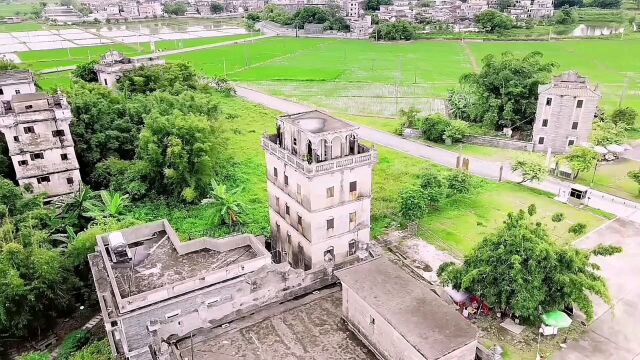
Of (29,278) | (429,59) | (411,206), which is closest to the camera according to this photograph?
(29,278)

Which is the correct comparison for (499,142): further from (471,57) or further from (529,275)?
(471,57)

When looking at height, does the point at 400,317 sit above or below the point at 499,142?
above

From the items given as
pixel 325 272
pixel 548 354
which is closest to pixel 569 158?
pixel 548 354

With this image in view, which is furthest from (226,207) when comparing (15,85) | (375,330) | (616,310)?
(15,85)

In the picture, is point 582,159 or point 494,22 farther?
point 494,22

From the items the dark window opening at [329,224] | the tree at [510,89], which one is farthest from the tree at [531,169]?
the dark window opening at [329,224]

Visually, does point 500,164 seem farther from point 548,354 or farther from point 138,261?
point 138,261
